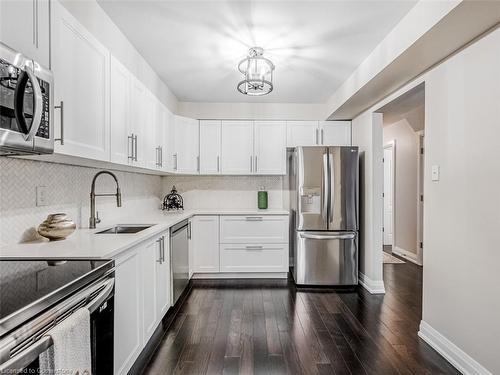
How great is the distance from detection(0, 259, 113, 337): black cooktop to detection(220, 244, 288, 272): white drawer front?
2.49m

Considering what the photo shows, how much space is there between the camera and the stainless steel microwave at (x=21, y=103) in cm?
113

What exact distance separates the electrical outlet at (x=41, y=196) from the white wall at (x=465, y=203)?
9.21ft

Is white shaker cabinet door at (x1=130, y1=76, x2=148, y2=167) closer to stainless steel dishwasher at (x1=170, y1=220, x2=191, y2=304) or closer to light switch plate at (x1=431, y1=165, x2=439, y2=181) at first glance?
stainless steel dishwasher at (x1=170, y1=220, x2=191, y2=304)

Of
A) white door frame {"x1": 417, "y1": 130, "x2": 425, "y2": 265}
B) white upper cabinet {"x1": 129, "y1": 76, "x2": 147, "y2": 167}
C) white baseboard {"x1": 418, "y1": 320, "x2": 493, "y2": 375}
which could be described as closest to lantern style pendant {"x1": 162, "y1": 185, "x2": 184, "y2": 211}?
white upper cabinet {"x1": 129, "y1": 76, "x2": 147, "y2": 167}

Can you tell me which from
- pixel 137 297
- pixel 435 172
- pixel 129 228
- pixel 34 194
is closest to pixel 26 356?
pixel 137 297

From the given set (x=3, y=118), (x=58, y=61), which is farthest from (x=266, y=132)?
(x=3, y=118)

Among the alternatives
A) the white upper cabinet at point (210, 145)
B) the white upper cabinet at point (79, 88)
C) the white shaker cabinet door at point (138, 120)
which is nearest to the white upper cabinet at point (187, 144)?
the white upper cabinet at point (210, 145)

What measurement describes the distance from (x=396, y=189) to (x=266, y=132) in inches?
114

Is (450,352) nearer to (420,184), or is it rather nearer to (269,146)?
(269,146)

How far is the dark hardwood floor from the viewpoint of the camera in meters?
2.02

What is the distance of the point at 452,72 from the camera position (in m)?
2.10

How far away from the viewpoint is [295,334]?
2432mm

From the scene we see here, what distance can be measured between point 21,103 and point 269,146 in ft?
10.6

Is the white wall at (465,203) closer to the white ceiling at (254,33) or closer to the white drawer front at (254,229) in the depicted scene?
the white ceiling at (254,33)
